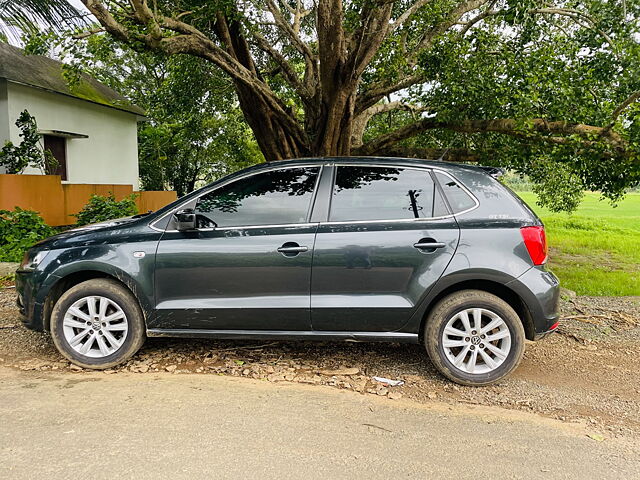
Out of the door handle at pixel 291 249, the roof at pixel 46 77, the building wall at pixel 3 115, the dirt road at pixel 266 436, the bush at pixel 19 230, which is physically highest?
the roof at pixel 46 77

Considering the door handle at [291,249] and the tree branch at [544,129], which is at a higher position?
the tree branch at [544,129]

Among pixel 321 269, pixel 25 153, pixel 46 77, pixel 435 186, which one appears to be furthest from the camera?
pixel 46 77

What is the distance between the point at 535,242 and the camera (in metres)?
3.84

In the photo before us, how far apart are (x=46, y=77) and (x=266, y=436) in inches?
558

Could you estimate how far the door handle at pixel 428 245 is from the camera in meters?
3.87

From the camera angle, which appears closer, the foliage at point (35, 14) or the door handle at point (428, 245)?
the door handle at point (428, 245)

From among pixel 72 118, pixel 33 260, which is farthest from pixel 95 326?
pixel 72 118

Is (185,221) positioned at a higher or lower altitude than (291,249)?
higher

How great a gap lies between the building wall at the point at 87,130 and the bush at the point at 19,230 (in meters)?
3.58

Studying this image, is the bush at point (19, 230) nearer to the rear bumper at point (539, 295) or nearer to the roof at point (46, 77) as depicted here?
the roof at point (46, 77)

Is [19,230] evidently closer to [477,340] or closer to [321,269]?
[321,269]

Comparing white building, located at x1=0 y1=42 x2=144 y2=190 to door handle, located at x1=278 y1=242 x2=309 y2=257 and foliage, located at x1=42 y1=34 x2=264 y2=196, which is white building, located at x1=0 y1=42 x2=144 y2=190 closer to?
foliage, located at x1=42 y1=34 x2=264 y2=196

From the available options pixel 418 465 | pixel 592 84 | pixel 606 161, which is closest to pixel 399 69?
pixel 592 84

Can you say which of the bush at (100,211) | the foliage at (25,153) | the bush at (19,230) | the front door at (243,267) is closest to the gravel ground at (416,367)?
the front door at (243,267)
